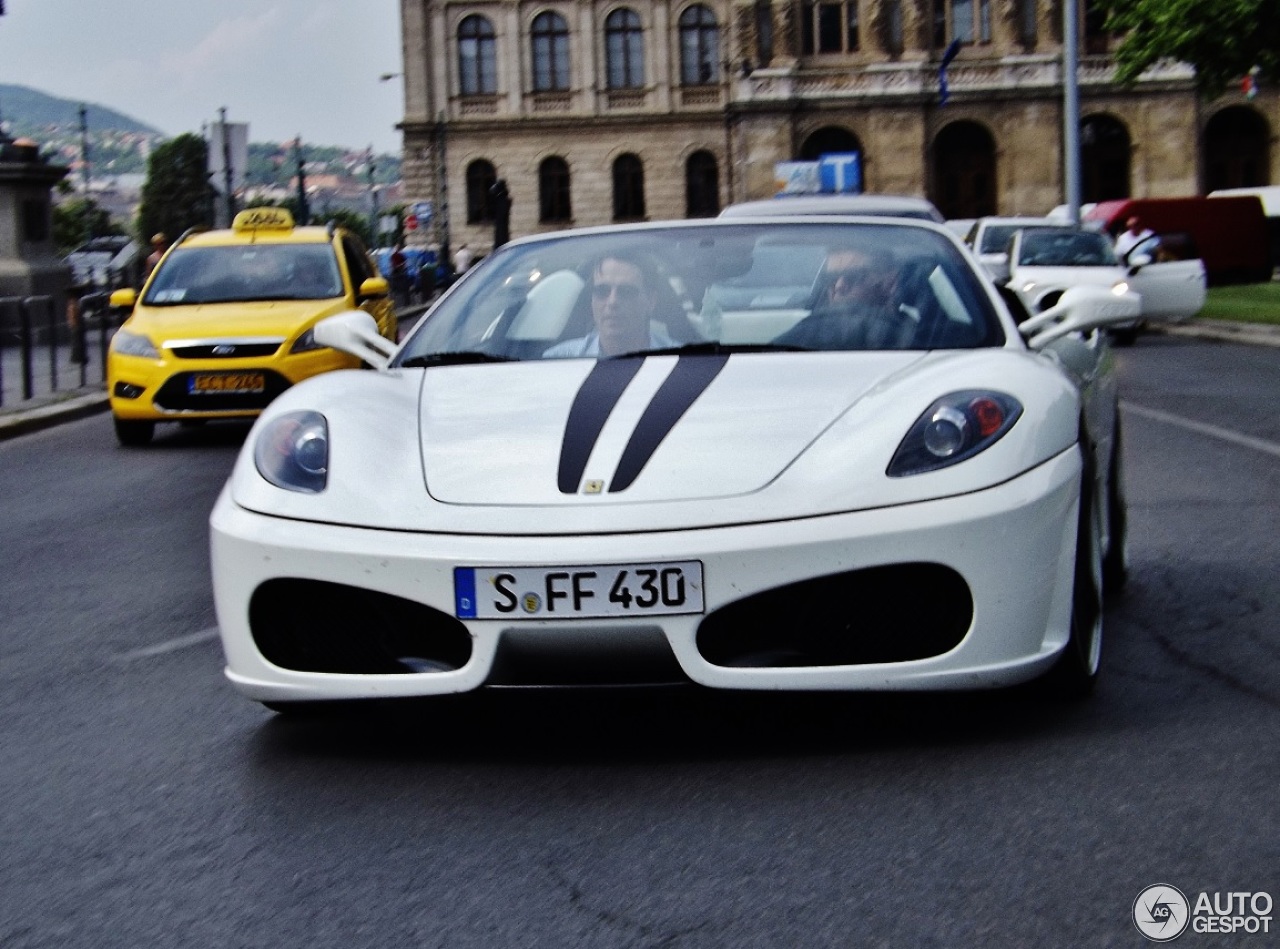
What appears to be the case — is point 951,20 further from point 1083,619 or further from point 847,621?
point 847,621

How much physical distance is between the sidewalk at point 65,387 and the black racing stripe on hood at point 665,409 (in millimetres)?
11617

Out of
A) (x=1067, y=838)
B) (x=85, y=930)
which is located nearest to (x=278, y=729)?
(x=85, y=930)

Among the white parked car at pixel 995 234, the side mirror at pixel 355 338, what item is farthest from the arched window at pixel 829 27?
the side mirror at pixel 355 338

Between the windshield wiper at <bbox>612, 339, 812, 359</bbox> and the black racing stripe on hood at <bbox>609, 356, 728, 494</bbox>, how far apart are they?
8 centimetres

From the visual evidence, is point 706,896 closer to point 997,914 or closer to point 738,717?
point 997,914

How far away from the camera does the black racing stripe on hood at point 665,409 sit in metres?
4.26

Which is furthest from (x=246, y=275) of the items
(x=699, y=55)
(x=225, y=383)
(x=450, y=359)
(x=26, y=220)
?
(x=699, y=55)

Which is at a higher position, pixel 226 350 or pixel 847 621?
pixel 226 350

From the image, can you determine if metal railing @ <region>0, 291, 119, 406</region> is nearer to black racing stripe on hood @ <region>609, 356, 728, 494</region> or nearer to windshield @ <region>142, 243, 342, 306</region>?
windshield @ <region>142, 243, 342, 306</region>

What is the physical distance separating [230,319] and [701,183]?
61.9 metres

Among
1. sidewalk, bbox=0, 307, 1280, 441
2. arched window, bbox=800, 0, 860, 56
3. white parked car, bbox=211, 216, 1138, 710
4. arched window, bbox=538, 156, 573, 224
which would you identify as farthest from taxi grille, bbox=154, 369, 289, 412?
arched window, bbox=538, 156, 573, 224

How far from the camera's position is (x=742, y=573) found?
4.06 m

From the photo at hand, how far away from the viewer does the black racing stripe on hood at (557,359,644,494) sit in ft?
14.1

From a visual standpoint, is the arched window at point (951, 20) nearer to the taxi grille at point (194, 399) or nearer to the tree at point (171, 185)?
the taxi grille at point (194, 399)
